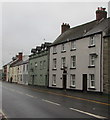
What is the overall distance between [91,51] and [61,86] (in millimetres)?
9236

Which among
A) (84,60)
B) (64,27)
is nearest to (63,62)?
(84,60)

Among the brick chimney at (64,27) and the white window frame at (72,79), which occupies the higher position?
the brick chimney at (64,27)

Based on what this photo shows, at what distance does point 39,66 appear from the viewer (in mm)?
48906

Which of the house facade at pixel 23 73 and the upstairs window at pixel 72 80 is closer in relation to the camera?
the upstairs window at pixel 72 80

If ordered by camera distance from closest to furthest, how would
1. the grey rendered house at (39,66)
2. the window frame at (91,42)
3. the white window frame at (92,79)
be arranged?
1. the white window frame at (92,79)
2. the window frame at (91,42)
3. the grey rendered house at (39,66)

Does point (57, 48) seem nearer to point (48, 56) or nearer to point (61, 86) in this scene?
point (48, 56)

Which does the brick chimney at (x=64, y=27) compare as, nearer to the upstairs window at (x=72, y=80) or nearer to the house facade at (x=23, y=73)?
the upstairs window at (x=72, y=80)

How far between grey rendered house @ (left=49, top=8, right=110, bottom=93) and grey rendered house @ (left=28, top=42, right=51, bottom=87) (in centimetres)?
353

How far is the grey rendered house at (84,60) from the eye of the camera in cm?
2806

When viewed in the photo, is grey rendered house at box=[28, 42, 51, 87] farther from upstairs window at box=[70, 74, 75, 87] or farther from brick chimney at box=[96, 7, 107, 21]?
brick chimney at box=[96, 7, 107, 21]

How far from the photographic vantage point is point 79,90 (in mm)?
31688

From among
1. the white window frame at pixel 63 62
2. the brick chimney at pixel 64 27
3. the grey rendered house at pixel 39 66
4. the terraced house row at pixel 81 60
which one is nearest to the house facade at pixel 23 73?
the grey rendered house at pixel 39 66

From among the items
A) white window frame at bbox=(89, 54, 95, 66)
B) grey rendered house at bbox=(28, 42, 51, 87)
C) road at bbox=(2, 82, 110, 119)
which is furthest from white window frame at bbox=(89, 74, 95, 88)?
grey rendered house at bbox=(28, 42, 51, 87)

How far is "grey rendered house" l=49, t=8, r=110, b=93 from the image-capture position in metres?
28.1
